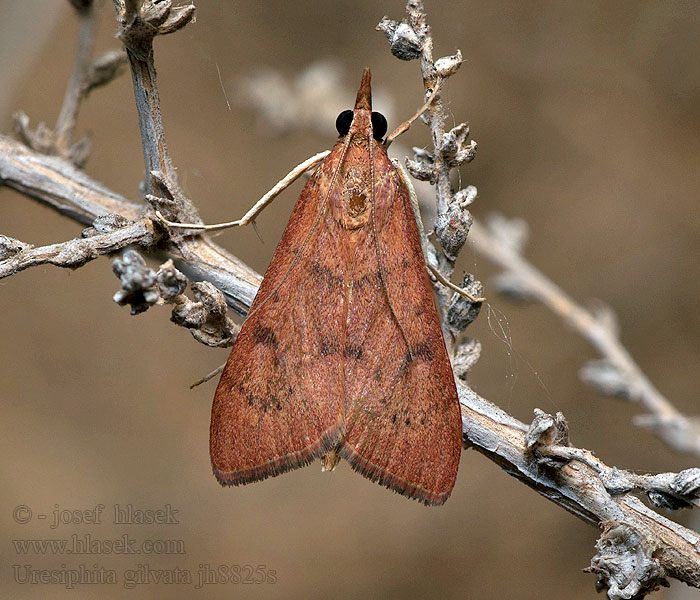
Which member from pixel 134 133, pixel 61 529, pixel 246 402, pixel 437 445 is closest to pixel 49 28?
pixel 134 133

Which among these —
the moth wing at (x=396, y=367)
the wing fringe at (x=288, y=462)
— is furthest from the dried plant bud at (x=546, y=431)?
the wing fringe at (x=288, y=462)

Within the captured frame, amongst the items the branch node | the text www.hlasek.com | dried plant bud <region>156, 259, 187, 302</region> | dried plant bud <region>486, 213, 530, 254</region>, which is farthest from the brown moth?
the text www.hlasek.com

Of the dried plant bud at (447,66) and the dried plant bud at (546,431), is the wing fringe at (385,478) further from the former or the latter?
the dried plant bud at (447,66)

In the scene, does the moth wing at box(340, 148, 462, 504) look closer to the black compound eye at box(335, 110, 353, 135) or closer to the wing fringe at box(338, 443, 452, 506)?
the wing fringe at box(338, 443, 452, 506)

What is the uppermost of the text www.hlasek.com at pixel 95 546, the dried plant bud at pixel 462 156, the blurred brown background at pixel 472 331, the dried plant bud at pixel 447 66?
the dried plant bud at pixel 447 66

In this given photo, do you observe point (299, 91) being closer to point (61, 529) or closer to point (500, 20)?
point (500, 20)

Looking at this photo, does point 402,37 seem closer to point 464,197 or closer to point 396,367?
point 464,197
